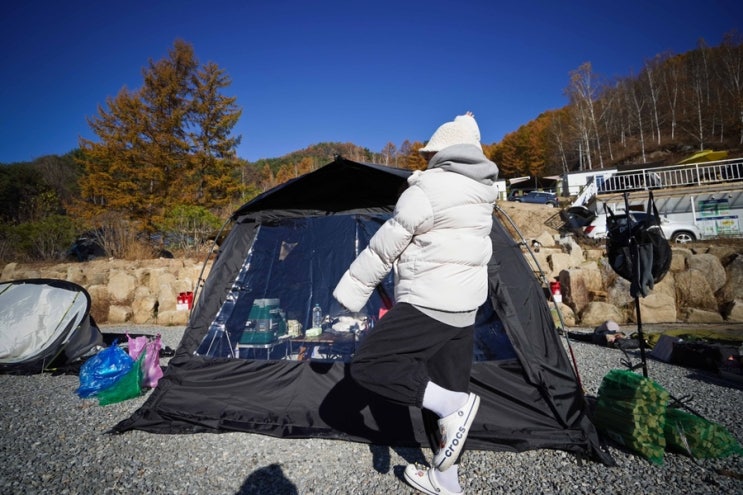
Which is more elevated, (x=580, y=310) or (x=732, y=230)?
(x=732, y=230)

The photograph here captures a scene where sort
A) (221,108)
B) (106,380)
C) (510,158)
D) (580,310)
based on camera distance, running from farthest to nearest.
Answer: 1. (510,158)
2. (221,108)
3. (580,310)
4. (106,380)

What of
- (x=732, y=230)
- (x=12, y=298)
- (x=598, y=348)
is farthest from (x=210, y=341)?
(x=732, y=230)

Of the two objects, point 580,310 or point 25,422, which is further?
point 580,310

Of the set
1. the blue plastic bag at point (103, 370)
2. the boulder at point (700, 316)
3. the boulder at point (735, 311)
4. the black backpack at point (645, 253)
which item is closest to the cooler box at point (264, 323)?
the blue plastic bag at point (103, 370)

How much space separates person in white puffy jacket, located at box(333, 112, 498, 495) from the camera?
1608 mm

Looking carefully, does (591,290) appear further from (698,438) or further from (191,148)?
(191,148)

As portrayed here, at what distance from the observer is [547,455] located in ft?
7.70

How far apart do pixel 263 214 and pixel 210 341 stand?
1319 millimetres

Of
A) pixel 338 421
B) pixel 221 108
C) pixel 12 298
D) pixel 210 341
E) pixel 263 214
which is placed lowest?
pixel 338 421

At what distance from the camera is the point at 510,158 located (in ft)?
166

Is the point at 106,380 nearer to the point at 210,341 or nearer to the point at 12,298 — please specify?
the point at 210,341

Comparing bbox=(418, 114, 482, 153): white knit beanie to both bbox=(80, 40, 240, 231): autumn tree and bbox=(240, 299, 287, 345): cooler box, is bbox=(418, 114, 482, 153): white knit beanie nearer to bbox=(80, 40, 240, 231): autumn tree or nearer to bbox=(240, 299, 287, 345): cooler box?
bbox=(240, 299, 287, 345): cooler box

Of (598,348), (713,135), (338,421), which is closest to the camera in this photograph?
(338,421)

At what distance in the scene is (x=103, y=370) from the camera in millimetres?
3723
